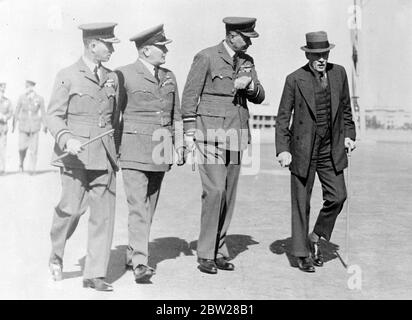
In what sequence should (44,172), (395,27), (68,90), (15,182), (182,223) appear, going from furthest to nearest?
(395,27) < (44,172) < (15,182) < (182,223) < (68,90)

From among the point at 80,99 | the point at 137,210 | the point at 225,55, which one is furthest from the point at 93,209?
the point at 225,55

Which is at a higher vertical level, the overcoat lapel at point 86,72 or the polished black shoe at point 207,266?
the overcoat lapel at point 86,72

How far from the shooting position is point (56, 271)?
636 cm

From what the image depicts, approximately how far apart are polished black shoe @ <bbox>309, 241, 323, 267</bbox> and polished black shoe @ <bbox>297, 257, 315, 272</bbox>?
18cm

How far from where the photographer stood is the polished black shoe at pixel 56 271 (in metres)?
6.36

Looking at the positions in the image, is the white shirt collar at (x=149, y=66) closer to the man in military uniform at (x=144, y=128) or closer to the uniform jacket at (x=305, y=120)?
the man in military uniform at (x=144, y=128)

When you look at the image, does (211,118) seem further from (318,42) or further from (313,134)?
(318,42)

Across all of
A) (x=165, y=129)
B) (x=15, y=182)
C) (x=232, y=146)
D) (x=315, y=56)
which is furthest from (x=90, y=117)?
(x=15, y=182)

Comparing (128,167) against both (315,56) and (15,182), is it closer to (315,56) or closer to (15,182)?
(315,56)

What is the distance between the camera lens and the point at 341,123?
7.09 meters

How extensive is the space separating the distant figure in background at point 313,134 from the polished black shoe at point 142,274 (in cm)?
141

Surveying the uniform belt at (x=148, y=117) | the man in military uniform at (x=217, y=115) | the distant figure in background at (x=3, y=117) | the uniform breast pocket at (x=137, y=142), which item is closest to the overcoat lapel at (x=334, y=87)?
the man in military uniform at (x=217, y=115)

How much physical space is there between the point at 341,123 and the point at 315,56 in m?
0.67

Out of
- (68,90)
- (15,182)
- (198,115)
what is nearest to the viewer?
(68,90)
